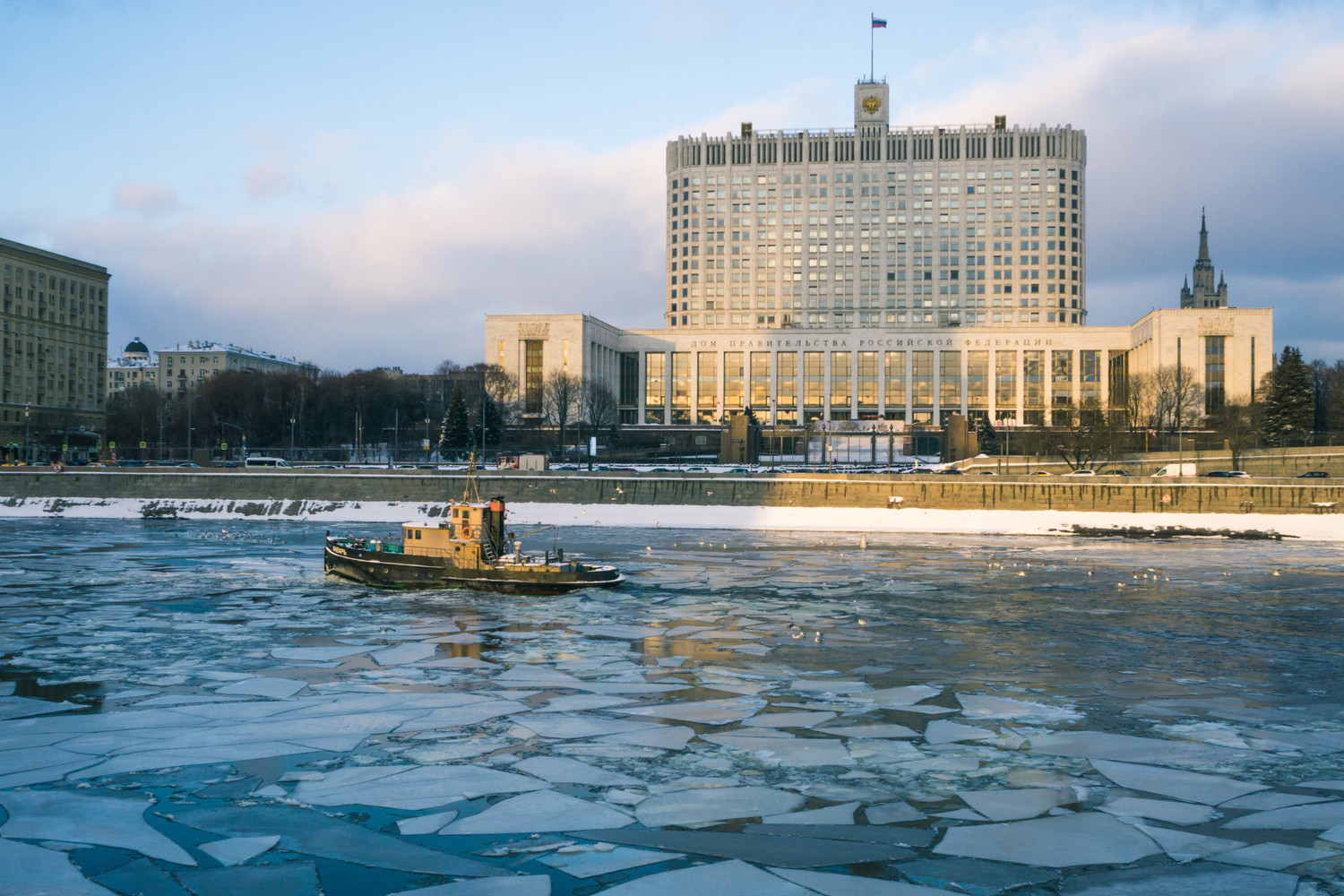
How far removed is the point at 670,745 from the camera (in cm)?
1711

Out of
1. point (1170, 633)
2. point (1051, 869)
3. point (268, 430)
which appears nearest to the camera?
point (1051, 869)

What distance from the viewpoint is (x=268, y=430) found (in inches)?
6058

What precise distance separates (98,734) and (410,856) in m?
8.88

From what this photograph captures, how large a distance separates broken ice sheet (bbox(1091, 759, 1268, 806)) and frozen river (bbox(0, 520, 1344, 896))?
71mm

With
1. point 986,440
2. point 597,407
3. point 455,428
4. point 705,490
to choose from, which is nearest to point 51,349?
point 455,428

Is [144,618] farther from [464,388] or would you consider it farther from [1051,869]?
[464,388]

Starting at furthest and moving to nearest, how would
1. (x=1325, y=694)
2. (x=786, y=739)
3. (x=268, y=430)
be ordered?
(x=268, y=430)
(x=1325, y=694)
(x=786, y=739)

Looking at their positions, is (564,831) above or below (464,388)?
below

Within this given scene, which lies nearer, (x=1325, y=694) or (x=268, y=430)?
(x=1325, y=694)

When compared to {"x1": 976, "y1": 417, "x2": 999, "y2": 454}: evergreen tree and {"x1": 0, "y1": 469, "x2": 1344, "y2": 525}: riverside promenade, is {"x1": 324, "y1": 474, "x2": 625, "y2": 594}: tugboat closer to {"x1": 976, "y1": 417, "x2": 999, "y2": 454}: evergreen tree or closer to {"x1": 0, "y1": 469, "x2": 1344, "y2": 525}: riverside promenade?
{"x1": 0, "y1": 469, "x2": 1344, "y2": 525}: riverside promenade

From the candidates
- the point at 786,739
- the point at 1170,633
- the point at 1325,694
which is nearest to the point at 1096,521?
the point at 1170,633

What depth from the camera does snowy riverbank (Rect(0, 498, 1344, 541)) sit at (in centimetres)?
7025

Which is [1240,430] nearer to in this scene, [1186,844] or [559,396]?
[559,396]

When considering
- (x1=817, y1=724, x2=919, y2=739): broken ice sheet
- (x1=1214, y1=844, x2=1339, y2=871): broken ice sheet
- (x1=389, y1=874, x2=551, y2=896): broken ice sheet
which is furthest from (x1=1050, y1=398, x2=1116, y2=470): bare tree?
(x1=389, y1=874, x2=551, y2=896): broken ice sheet
